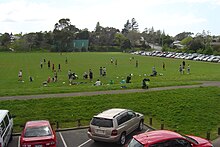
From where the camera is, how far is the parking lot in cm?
1343

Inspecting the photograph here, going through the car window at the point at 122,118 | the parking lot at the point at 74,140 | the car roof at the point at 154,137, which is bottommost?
the parking lot at the point at 74,140

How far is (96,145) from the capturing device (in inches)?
523

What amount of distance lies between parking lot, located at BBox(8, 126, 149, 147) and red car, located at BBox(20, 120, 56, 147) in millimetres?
1661

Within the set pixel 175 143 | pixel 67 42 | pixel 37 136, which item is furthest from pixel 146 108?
pixel 67 42

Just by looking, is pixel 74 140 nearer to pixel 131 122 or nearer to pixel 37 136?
pixel 37 136

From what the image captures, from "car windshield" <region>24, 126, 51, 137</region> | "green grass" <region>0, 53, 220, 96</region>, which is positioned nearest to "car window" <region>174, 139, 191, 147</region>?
"car windshield" <region>24, 126, 51, 137</region>

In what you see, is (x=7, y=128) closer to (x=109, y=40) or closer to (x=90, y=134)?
(x=90, y=134)

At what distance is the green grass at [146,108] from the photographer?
55.1ft

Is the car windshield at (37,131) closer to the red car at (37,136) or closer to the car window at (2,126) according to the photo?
the red car at (37,136)

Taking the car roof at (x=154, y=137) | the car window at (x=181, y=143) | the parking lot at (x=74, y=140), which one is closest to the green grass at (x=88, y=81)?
the parking lot at (x=74, y=140)

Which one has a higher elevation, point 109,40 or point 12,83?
point 109,40

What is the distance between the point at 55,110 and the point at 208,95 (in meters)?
12.0

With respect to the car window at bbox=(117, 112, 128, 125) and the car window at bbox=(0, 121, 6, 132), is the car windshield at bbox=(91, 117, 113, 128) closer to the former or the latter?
the car window at bbox=(117, 112, 128, 125)

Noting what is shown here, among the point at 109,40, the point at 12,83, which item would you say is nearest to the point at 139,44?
the point at 109,40
